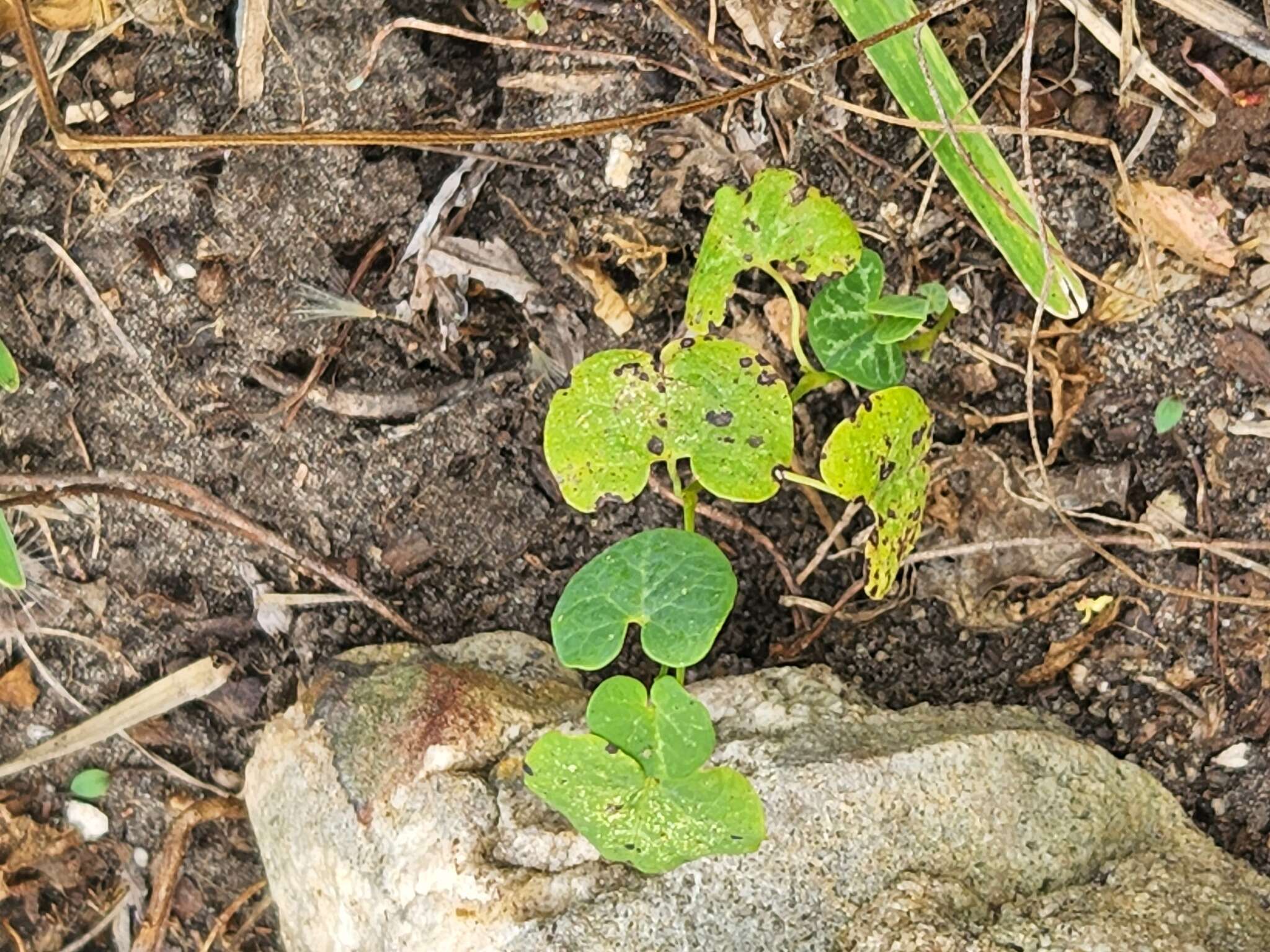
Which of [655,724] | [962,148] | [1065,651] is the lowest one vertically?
[1065,651]

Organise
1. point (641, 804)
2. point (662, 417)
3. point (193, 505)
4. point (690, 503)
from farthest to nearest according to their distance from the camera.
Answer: point (193, 505) → point (690, 503) → point (662, 417) → point (641, 804)

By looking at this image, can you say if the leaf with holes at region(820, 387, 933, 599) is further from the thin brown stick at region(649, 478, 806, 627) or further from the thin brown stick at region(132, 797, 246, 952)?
the thin brown stick at region(132, 797, 246, 952)

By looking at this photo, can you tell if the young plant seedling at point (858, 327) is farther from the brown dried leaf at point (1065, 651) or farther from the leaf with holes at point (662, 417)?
the brown dried leaf at point (1065, 651)

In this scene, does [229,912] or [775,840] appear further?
[229,912]

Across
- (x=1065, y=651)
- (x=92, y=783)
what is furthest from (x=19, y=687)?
(x=1065, y=651)

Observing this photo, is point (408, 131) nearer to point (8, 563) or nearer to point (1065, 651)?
point (8, 563)

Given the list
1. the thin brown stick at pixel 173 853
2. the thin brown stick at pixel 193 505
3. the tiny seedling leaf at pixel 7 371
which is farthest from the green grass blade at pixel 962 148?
the thin brown stick at pixel 173 853

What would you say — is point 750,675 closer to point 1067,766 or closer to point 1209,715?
point 1067,766
